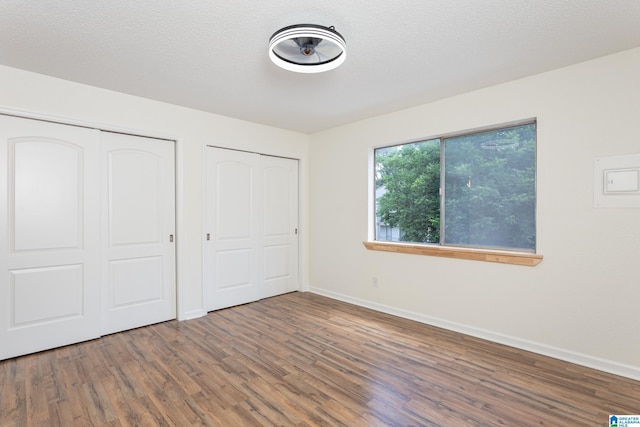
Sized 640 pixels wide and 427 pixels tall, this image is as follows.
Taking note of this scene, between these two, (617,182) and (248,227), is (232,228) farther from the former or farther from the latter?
(617,182)

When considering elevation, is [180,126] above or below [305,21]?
below

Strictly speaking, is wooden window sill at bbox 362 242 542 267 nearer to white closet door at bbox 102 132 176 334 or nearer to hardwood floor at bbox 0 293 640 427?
hardwood floor at bbox 0 293 640 427

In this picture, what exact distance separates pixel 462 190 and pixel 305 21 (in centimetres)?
Answer: 241

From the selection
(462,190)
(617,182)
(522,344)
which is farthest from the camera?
(462,190)

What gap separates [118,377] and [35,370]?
2.48ft

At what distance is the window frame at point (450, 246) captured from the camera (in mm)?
2928

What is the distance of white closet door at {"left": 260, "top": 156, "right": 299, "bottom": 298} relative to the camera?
4648 millimetres

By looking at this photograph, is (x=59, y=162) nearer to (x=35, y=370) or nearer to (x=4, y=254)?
(x=4, y=254)

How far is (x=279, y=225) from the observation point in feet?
15.8

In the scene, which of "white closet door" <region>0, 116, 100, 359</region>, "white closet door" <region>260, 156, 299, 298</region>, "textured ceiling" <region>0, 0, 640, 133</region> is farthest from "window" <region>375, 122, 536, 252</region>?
"white closet door" <region>0, 116, 100, 359</region>

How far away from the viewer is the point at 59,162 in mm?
2998

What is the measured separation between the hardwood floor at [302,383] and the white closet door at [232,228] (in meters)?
0.87
